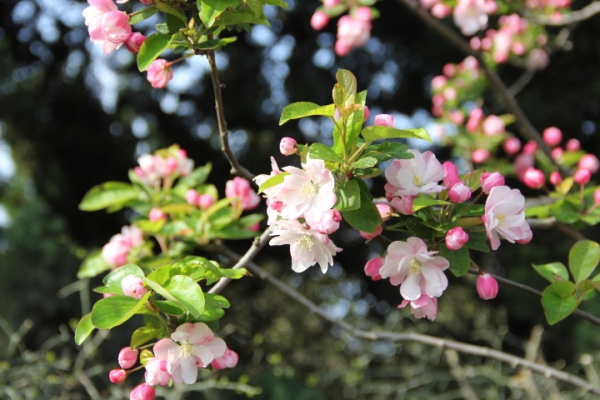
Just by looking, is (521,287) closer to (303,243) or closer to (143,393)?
(303,243)

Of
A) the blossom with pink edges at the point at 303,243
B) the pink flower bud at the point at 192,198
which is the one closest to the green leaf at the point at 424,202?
the blossom with pink edges at the point at 303,243

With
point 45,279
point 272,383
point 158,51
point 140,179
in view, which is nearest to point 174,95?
point 45,279

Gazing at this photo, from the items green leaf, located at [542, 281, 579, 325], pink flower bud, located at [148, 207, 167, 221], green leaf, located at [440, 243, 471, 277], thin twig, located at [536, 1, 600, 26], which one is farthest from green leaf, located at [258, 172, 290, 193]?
thin twig, located at [536, 1, 600, 26]

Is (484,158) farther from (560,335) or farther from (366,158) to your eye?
(560,335)

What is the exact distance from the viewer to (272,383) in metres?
3.57

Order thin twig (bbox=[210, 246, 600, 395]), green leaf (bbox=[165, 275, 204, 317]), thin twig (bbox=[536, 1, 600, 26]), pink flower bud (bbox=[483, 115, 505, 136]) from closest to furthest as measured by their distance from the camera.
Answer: green leaf (bbox=[165, 275, 204, 317])
thin twig (bbox=[210, 246, 600, 395])
thin twig (bbox=[536, 1, 600, 26])
pink flower bud (bbox=[483, 115, 505, 136])

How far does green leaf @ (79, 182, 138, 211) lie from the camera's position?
5.15 ft

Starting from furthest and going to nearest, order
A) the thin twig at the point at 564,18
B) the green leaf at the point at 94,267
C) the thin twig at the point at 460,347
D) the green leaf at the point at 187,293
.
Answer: the thin twig at the point at 564,18 → the green leaf at the point at 94,267 → the thin twig at the point at 460,347 → the green leaf at the point at 187,293

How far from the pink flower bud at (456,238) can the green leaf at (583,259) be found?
12.5 inches

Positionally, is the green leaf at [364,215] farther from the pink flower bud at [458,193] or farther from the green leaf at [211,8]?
the green leaf at [211,8]

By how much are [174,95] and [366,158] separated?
5.18 meters

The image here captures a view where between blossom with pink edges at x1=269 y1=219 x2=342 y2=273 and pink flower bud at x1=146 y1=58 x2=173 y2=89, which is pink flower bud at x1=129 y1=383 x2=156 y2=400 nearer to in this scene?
blossom with pink edges at x1=269 y1=219 x2=342 y2=273

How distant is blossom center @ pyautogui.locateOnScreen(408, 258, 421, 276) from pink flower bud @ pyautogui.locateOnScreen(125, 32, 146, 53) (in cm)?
53

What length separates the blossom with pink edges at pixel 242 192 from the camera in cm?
141
